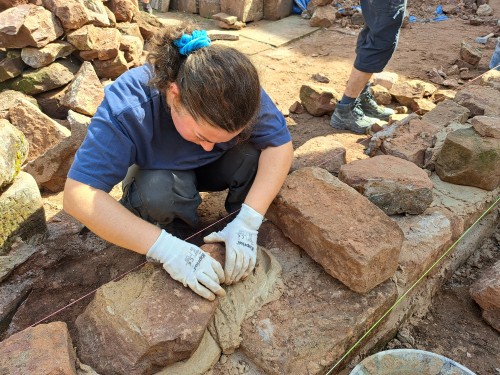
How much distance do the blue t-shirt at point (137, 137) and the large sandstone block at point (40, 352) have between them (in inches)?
20.6

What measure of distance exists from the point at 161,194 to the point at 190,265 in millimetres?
521

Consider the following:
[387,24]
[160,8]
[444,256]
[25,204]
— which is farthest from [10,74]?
[160,8]

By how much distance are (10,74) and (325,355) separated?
2.72 m

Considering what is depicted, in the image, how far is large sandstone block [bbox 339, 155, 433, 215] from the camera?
2.19m

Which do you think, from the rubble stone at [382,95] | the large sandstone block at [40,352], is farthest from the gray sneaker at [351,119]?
the large sandstone block at [40,352]

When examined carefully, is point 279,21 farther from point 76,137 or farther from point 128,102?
point 128,102

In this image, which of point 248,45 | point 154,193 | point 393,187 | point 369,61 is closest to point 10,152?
point 154,193

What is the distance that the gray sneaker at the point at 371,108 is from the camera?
3951 millimetres

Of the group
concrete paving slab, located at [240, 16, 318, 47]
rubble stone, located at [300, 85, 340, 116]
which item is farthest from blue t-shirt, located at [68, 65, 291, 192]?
concrete paving slab, located at [240, 16, 318, 47]

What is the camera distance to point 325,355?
65.4 inches

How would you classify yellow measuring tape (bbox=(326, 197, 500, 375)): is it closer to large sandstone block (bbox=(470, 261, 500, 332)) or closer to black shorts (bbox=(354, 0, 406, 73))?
large sandstone block (bbox=(470, 261, 500, 332))

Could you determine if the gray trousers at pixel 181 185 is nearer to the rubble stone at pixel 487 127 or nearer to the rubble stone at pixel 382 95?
the rubble stone at pixel 487 127

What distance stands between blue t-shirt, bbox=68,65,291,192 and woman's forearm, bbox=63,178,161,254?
0.04 metres

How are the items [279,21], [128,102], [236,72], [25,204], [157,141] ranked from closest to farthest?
[236,72]
[128,102]
[157,141]
[25,204]
[279,21]
